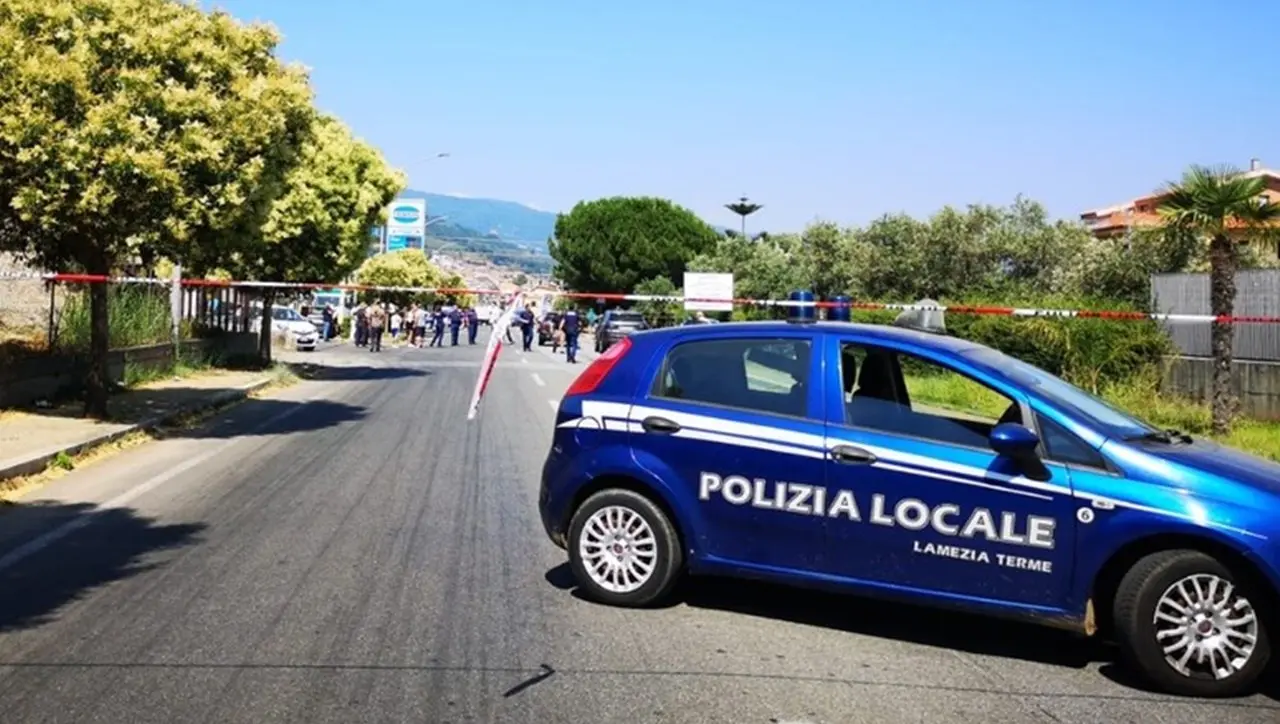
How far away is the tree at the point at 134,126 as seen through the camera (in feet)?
45.7

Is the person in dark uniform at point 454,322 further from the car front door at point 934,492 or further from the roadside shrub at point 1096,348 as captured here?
the car front door at point 934,492

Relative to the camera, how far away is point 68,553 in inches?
334

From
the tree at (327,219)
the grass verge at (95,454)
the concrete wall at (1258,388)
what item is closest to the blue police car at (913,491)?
the grass verge at (95,454)

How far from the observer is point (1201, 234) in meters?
17.8

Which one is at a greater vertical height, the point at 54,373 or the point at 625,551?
the point at 54,373

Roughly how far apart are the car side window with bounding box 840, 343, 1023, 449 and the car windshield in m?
0.15

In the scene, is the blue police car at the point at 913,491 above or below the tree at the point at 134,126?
below

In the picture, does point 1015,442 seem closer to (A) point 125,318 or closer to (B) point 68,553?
(B) point 68,553

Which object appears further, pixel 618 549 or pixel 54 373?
pixel 54 373

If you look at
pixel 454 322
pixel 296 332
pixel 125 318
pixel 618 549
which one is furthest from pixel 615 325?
pixel 618 549

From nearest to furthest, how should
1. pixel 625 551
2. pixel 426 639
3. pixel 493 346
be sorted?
pixel 426 639, pixel 625 551, pixel 493 346

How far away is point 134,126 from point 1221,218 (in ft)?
43.2

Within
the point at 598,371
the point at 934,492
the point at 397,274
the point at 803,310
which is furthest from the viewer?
the point at 397,274

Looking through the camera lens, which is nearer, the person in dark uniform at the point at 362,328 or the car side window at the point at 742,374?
the car side window at the point at 742,374
